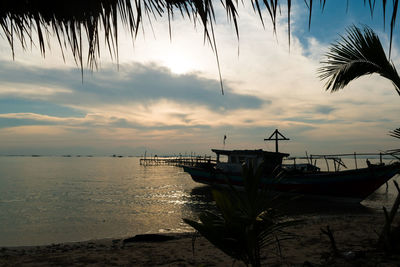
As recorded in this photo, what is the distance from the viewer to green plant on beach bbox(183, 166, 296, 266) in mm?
2305

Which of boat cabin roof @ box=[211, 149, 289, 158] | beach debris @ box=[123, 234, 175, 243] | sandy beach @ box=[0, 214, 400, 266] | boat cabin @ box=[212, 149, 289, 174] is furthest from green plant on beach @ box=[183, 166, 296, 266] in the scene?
boat cabin roof @ box=[211, 149, 289, 158]

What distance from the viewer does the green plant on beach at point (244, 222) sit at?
230 centimetres

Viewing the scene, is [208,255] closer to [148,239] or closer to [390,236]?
[148,239]

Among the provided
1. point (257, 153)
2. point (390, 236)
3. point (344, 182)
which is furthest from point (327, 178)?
point (390, 236)

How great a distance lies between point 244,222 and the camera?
7.70 feet

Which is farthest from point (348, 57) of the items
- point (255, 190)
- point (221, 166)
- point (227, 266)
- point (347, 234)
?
point (221, 166)

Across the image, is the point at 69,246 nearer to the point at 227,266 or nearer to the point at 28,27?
the point at 227,266

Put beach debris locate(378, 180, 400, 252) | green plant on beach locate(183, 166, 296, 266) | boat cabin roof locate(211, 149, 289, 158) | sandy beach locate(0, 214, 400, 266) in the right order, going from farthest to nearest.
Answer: boat cabin roof locate(211, 149, 289, 158)
sandy beach locate(0, 214, 400, 266)
beach debris locate(378, 180, 400, 252)
green plant on beach locate(183, 166, 296, 266)

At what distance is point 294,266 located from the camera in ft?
17.5

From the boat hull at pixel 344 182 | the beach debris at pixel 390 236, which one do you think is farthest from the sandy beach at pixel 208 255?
the boat hull at pixel 344 182

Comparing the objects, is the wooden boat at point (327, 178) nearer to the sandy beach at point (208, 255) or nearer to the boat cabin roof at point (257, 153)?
the boat cabin roof at point (257, 153)

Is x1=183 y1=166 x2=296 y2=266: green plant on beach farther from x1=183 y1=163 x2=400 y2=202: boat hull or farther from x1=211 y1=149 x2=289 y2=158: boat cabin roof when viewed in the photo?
x1=211 y1=149 x2=289 y2=158: boat cabin roof

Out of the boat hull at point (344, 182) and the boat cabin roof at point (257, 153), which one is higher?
the boat cabin roof at point (257, 153)

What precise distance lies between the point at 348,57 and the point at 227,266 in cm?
507
